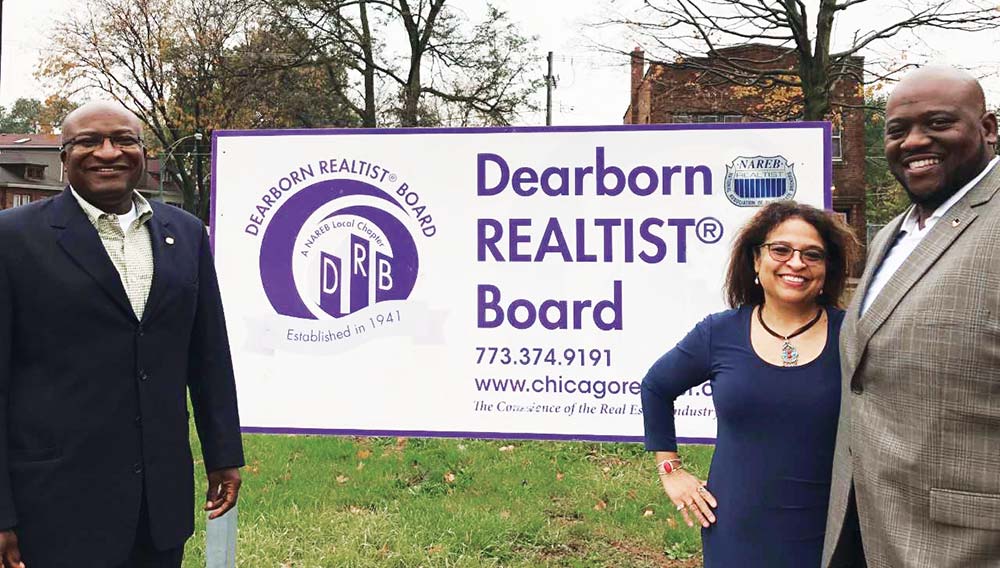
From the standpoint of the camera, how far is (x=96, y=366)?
209 centimetres

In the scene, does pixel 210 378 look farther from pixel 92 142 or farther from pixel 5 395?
pixel 92 142

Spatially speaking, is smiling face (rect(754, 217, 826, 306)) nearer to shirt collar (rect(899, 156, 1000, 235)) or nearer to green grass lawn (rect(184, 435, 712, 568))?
shirt collar (rect(899, 156, 1000, 235))

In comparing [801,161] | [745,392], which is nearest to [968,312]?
[745,392]

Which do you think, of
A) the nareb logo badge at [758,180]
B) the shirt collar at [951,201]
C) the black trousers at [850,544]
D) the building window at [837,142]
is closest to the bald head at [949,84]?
the shirt collar at [951,201]

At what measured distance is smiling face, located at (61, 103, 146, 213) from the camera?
2.21m

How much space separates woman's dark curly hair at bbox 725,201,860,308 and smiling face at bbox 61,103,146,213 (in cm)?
189

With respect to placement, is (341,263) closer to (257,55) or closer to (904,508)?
(904,508)

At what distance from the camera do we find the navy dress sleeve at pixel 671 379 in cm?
232

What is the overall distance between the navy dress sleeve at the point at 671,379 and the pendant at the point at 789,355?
8.5 inches

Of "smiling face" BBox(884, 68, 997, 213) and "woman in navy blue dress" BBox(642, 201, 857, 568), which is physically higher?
"smiling face" BBox(884, 68, 997, 213)

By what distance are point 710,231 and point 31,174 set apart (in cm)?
5826

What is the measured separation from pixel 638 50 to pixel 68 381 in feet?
44.5

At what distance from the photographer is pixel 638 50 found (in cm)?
1424

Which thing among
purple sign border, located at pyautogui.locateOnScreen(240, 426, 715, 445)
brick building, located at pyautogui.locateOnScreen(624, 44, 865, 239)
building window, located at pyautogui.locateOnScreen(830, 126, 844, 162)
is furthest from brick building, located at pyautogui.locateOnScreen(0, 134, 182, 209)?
purple sign border, located at pyautogui.locateOnScreen(240, 426, 715, 445)
